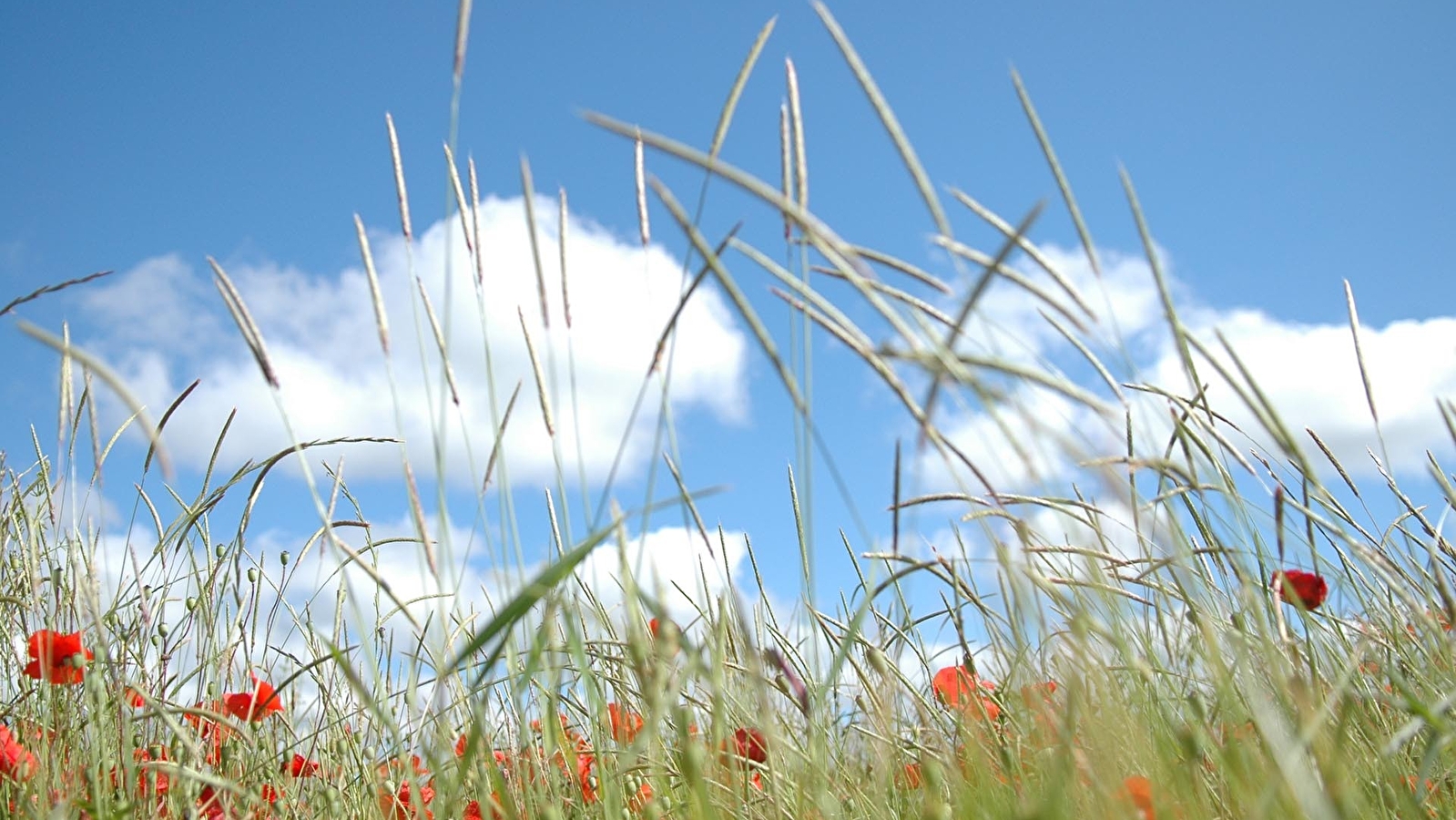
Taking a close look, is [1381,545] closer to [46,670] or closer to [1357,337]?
[1357,337]

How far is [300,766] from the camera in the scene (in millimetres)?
1913

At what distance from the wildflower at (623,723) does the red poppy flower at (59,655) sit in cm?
75

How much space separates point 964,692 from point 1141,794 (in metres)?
0.79

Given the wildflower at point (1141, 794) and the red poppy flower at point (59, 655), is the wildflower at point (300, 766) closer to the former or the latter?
the red poppy flower at point (59, 655)

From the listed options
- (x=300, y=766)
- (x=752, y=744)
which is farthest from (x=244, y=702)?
(x=752, y=744)

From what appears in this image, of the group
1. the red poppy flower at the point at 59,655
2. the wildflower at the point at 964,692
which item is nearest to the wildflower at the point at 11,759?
the red poppy flower at the point at 59,655

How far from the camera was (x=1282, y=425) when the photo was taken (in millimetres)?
964

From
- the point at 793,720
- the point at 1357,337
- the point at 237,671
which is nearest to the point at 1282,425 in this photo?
the point at 1357,337

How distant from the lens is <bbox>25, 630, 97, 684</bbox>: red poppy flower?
148cm

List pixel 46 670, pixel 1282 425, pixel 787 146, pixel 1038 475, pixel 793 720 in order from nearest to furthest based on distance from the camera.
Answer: pixel 1038 475 → pixel 1282 425 → pixel 787 146 → pixel 46 670 → pixel 793 720

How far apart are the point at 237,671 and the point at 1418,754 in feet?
6.15

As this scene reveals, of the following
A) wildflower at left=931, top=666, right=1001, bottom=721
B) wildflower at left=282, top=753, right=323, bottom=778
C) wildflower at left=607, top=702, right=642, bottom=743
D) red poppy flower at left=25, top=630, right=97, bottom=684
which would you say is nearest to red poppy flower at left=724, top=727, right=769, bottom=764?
wildflower at left=607, top=702, right=642, bottom=743

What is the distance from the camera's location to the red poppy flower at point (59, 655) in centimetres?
148

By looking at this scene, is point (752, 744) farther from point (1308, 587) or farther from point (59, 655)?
point (59, 655)
